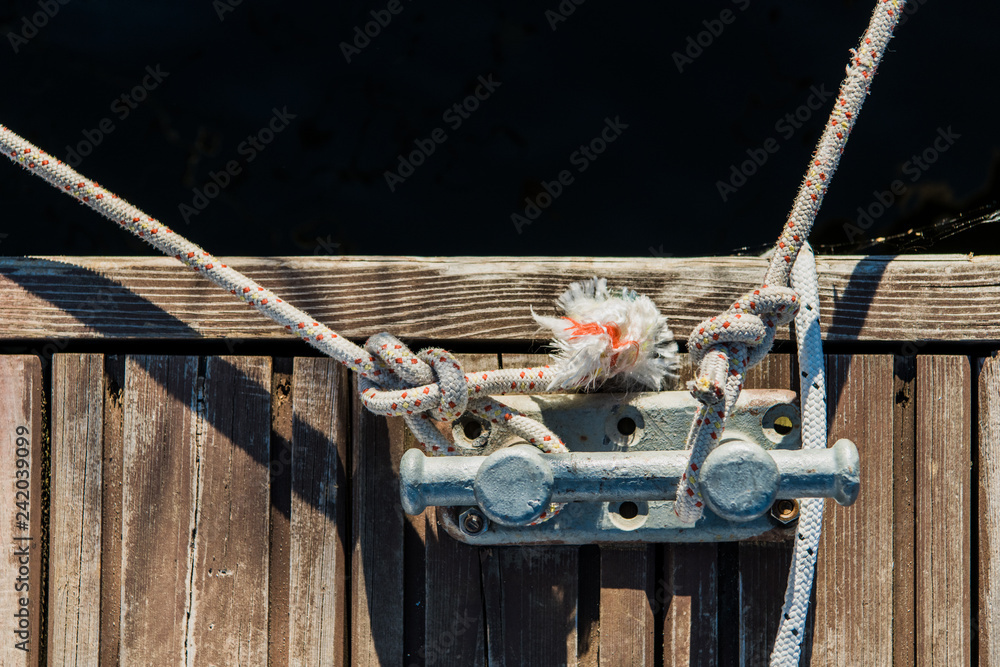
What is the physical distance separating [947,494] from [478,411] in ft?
3.21

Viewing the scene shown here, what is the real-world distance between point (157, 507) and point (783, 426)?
129 cm

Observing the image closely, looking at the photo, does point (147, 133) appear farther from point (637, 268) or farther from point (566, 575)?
point (566, 575)

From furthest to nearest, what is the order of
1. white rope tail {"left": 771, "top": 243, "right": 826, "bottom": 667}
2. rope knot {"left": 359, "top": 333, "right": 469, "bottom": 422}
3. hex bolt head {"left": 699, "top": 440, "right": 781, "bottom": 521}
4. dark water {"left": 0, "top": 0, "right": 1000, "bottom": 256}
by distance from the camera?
dark water {"left": 0, "top": 0, "right": 1000, "bottom": 256} < white rope tail {"left": 771, "top": 243, "right": 826, "bottom": 667} < rope knot {"left": 359, "top": 333, "right": 469, "bottom": 422} < hex bolt head {"left": 699, "top": 440, "right": 781, "bottom": 521}

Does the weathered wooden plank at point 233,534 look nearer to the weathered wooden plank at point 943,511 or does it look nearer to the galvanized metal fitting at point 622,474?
the galvanized metal fitting at point 622,474

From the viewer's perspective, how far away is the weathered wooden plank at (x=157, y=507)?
5.05 ft

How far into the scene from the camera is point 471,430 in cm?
151

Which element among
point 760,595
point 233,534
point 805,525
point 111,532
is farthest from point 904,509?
point 111,532

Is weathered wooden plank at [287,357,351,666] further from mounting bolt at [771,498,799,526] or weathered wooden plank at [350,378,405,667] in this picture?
mounting bolt at [771,498,799,526]

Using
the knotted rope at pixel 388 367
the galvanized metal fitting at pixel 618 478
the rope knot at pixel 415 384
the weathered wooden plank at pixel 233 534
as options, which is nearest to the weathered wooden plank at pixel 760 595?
the galvanized metal fitting at pixel 618 478

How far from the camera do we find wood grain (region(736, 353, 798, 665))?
1517mm

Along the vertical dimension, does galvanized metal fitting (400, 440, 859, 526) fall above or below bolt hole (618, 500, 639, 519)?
above

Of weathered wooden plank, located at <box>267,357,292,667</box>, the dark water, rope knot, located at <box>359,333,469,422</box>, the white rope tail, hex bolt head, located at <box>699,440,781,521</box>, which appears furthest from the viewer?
the dark water

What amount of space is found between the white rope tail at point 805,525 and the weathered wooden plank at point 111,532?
1.34m

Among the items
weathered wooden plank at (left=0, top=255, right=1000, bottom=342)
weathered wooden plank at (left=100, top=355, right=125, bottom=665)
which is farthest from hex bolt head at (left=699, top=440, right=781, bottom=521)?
weathered wooden plank at (left=100, top=355, right=125, bottom=665)
